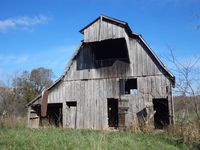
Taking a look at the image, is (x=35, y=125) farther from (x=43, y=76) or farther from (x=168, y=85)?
(x=43, y=76)

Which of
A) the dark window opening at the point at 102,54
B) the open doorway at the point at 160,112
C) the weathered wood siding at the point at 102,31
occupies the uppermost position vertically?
the weathered wood siding at the point at 102,31

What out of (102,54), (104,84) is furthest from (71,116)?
(102,54)

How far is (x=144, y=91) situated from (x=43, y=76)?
37314 mm

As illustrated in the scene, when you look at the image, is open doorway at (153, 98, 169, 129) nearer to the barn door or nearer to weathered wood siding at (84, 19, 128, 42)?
the barn door

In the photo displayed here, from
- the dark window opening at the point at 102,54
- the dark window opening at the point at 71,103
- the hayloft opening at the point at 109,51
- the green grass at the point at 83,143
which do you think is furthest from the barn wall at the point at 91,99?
the green grass at the point at 83,143

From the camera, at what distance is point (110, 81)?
67.0 ft

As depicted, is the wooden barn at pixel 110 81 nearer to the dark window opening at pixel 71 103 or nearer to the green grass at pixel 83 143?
the dark window opening at pixel 71 103

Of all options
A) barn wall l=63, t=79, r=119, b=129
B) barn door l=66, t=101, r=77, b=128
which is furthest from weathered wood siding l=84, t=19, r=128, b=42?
barn door l=66, t=101, r=77, b=128

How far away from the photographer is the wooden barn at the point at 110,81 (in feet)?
62.2

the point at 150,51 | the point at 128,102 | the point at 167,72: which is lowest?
the point at 128,102

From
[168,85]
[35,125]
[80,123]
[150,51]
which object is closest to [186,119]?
[168,85]

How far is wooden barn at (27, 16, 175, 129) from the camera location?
62.2 ft

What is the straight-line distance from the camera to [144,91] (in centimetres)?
1931

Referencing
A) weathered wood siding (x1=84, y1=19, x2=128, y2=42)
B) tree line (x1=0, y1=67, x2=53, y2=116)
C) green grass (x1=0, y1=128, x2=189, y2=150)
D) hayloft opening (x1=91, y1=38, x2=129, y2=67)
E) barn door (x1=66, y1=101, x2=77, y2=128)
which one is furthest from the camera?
tree line (x1=0, y1=67, x2=53, y2=116)
